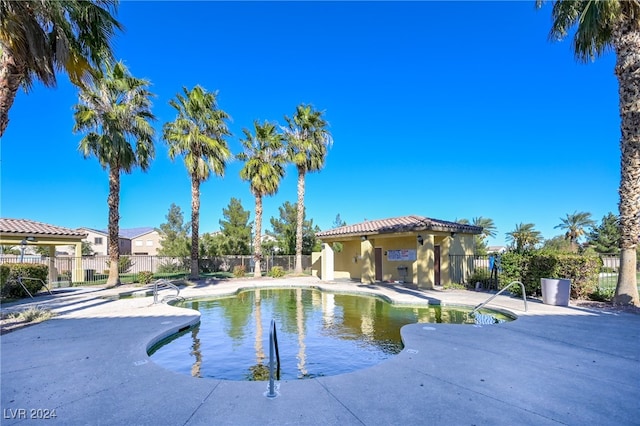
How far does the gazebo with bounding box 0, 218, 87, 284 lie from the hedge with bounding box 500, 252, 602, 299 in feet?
73.6

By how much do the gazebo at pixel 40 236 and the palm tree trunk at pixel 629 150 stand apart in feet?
79.5

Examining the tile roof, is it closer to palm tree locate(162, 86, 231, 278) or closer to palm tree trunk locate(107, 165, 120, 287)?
palm tree trunk locate(107, 165, 120, 287)

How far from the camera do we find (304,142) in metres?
24.7

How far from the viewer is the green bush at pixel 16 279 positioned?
13453mm

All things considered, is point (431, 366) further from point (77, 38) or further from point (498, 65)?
point (498, 65)

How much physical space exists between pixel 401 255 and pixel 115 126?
16606 millimetres

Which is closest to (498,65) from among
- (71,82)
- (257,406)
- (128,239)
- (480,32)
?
(480,32)

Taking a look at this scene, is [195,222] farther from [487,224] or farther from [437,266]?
[487,224]

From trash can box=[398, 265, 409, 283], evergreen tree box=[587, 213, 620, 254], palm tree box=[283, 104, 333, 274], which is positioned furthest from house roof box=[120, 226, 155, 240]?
evergreen tree box=[587, 213, 620, 254]

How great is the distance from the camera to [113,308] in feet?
36.8

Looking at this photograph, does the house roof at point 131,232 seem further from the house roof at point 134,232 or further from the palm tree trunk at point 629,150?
the palm tree trunk at point 629,150

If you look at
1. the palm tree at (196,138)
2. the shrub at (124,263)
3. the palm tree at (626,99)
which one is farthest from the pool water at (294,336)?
the shrub at (124,263)

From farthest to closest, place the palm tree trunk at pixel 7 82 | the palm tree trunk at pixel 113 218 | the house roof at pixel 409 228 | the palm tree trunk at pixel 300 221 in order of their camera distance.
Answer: the palm tree trunk at pixel 300 221
the palm tree trunk at pixel 113 218
the house roof at pixel 409 228
the palm tree trunk at pixel 7 82

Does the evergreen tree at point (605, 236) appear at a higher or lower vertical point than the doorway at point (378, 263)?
higher
